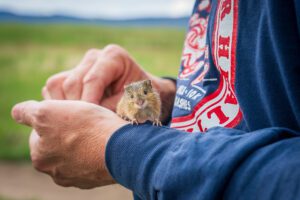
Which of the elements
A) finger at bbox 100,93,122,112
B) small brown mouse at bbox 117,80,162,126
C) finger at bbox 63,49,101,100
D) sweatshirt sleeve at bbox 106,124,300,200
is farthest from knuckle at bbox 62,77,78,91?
sweatshirt sleeve at bbox 106,124,300,200

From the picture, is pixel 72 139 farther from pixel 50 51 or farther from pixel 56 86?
pixel 50 51

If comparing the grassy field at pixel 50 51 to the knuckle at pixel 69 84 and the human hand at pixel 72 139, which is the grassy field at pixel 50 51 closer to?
the knuckle at pixel 69 84

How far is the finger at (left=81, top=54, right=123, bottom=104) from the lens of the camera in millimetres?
1315

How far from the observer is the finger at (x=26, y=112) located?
1143 mm

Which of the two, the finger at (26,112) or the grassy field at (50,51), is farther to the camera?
the grassy field at (50,51)

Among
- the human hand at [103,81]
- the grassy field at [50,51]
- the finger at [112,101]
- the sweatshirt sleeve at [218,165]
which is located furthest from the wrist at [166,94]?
the grassy field at [50,51]

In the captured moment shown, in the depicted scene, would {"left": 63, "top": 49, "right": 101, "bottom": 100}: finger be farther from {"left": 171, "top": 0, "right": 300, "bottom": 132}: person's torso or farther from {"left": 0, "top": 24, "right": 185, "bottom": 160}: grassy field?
{"left": 0, "top": 24, "right": 185, "bottom": 160}: grassy field

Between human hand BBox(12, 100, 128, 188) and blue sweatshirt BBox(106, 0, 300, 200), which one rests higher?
blue sweatshirt BBox(106, 0, 300, 200)

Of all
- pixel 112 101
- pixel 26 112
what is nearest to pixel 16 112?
pixel 26 112

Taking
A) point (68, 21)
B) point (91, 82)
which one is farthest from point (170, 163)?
point (68, 21)

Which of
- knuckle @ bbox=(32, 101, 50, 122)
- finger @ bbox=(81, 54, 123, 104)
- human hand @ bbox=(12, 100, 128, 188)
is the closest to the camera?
human hand @ bbox=(12, 100, 128, 188)

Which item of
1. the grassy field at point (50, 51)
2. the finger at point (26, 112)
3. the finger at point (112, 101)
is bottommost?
the grassy field at point (50, 51)

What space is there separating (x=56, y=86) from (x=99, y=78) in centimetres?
17

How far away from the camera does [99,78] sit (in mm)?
1324
